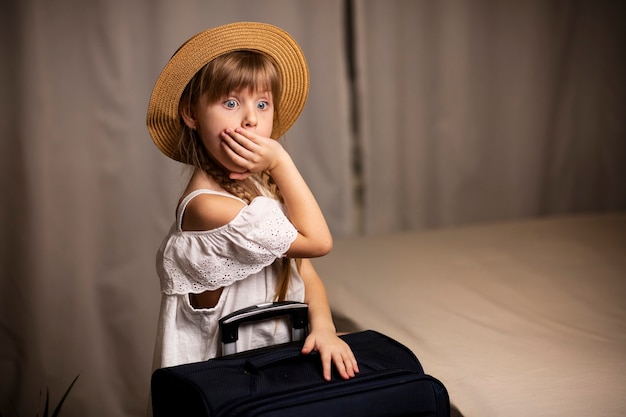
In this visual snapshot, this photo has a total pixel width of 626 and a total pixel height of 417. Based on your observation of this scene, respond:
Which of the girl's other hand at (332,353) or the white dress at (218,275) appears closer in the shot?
the girl's other hand at (332,353)

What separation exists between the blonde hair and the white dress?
4 centimetres

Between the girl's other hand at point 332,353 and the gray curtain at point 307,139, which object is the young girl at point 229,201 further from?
the gray curtain at point 307,139

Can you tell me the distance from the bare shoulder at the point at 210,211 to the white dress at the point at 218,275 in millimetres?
13

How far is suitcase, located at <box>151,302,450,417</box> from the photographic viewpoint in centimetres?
106

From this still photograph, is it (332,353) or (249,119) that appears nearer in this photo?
(332,353)

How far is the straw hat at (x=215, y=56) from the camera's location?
1311 millimetres

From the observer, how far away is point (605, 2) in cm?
317

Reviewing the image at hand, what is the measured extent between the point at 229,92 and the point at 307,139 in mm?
1576

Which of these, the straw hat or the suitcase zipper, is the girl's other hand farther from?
the straw hat

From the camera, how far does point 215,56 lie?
1313mm

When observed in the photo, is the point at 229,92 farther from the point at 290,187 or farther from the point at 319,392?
the point at 319,392

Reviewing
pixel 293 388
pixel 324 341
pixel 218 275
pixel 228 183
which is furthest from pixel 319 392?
pixel 228 183

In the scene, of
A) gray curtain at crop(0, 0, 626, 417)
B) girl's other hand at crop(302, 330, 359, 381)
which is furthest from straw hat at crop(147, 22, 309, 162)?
gray curtain at crop(0, 0, 626, 417)

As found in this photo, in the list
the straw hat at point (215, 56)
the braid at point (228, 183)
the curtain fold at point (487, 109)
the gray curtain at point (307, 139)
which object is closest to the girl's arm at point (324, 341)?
the braid at point (228, 183)
